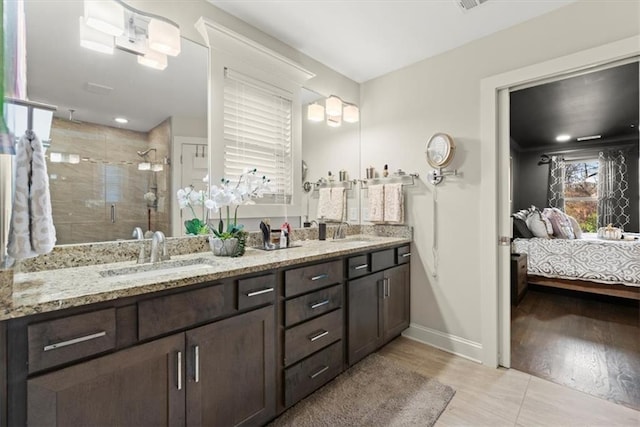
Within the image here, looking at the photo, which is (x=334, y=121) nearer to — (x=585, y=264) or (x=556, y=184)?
(x=585, y=264)

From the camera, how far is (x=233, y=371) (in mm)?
1316

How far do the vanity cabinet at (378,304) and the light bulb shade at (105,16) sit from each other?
197cm

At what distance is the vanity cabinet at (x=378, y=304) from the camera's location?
2000 mm

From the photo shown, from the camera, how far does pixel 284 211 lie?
2.40 m

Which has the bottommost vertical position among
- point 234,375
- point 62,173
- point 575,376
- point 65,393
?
point 575,376

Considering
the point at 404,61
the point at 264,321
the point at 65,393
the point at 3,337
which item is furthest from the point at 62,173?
the point at 404,61

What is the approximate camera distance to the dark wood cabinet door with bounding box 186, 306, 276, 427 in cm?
119

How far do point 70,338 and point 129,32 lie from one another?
62.0 inches

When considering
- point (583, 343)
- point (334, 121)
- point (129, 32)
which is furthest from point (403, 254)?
point (129, 32)

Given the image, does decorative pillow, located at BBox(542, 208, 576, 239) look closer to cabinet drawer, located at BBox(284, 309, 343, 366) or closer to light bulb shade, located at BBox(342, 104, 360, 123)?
light bulb shade, located at BBox(342, 104, 360, 123)

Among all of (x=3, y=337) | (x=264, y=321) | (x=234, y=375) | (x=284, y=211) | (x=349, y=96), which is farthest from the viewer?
(x=349, y=96)

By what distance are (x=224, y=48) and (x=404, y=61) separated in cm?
160

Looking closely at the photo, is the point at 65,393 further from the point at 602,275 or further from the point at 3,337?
the point at 602,275

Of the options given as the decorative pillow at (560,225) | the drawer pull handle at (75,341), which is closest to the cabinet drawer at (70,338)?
the drawer pull handle at (75,341)
